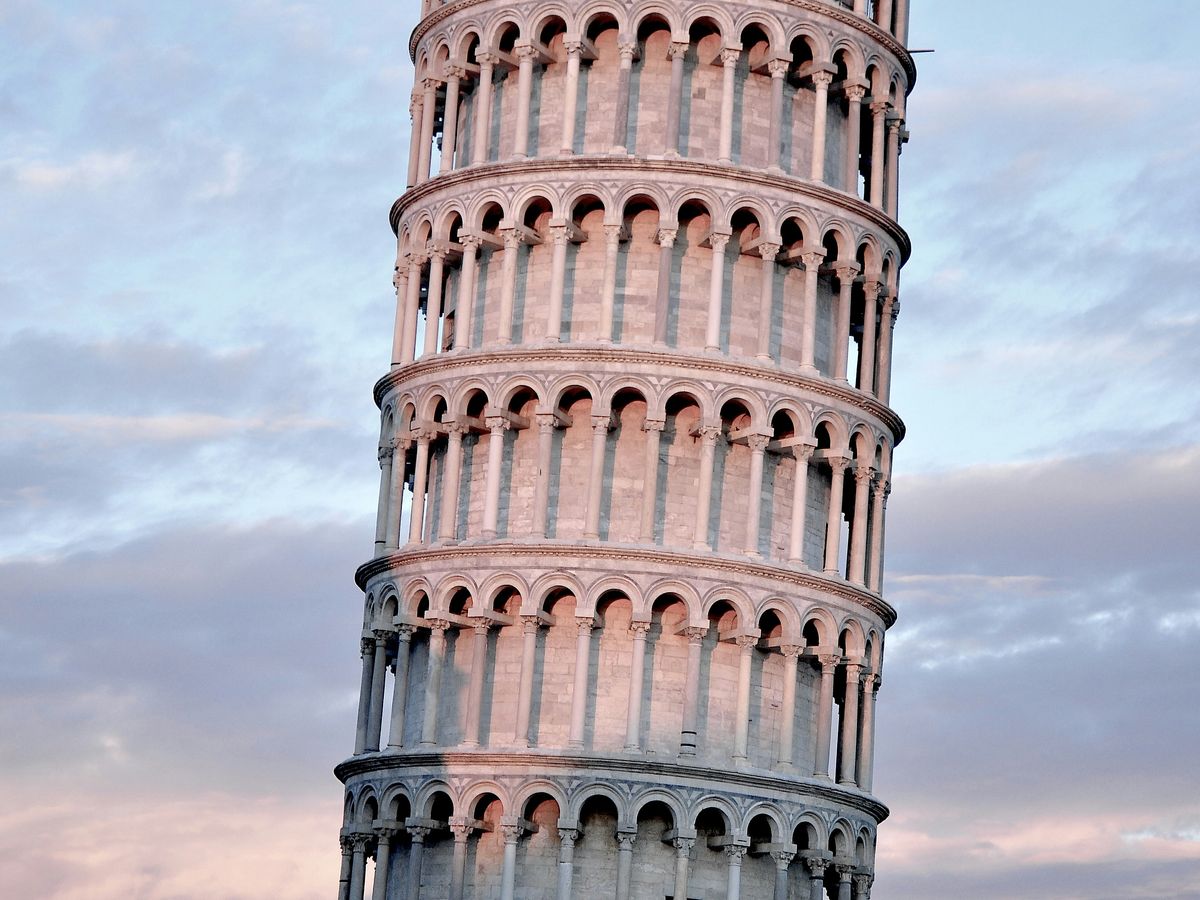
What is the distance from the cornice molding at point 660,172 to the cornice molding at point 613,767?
40.0ft

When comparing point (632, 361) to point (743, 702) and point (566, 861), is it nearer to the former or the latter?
point (743, 702)

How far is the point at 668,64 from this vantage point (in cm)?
6338

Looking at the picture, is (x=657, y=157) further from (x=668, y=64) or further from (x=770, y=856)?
(x=770, y=856)

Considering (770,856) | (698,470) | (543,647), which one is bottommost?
(770,856)

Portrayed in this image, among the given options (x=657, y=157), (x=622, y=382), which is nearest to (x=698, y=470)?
(x=622, y=382)

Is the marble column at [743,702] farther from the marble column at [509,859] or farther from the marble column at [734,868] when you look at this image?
the marble column at [509,859]

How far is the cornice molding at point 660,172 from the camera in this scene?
202 feet

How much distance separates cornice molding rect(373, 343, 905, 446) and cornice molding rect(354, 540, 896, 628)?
3751 millimetres

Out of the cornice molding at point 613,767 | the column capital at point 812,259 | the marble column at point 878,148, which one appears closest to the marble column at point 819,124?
the marble column at point 878,148

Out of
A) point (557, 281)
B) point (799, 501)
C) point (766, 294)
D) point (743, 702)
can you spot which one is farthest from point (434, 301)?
point (743, 702)

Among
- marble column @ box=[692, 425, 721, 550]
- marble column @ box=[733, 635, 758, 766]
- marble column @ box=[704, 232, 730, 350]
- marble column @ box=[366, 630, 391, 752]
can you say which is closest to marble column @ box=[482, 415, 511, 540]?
marble column @ box=[366, 630, 391, 752]

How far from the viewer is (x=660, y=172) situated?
202ft

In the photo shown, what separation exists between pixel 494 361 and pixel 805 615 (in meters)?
8.27

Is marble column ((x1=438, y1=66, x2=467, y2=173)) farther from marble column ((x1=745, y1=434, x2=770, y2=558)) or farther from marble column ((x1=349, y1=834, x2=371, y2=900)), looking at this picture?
marble column ((x1=349, y1=834, x2=371, y2=900))
